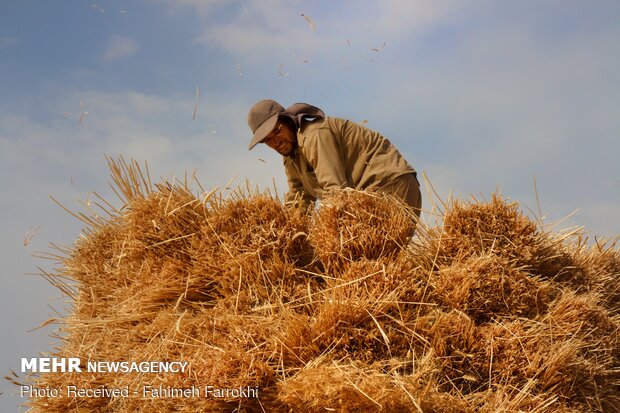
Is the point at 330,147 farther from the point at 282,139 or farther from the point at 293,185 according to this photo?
the point at 293,185

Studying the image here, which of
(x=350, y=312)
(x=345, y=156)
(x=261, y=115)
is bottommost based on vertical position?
(x=350, y=312)

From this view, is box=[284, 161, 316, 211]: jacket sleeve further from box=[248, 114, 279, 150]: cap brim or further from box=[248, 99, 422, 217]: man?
box=[248, 114, 279, 150]: cap brim

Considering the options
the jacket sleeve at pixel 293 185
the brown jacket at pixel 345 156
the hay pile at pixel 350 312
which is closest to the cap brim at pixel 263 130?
the brown jacket at pixel 345 156

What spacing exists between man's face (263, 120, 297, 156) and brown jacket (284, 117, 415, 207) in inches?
2.5

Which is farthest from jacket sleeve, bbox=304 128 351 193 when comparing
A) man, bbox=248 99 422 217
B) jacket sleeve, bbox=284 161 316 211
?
jacket sleeve, bbox=284 161 316 211

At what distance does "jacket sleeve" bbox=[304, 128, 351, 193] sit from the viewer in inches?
150

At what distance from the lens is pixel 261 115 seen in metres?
4.29

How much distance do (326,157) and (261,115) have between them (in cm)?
62

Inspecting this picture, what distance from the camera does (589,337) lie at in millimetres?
3174

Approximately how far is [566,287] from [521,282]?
33 cm

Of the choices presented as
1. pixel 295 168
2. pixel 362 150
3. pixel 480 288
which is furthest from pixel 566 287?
pixel 295 168

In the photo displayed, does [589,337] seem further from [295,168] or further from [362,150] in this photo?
[295,168]

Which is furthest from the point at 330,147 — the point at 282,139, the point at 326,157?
the point at 282,139

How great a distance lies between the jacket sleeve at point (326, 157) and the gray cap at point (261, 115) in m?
0.33
